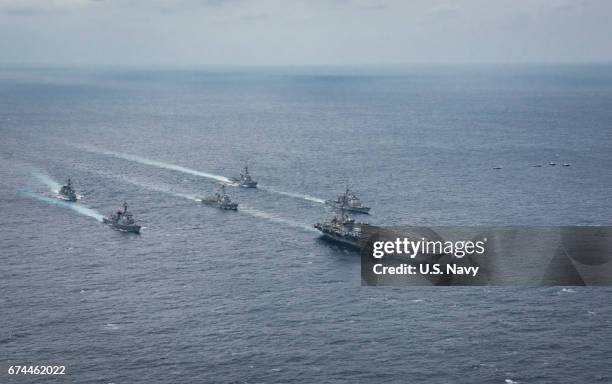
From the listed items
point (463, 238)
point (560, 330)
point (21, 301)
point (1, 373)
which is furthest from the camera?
point (463, 238)

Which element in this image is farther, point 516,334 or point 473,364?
point 516,334

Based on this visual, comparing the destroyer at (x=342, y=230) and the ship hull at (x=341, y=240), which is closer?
the ship hull at (x=341, y=240)

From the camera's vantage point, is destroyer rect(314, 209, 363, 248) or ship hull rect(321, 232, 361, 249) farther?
destroyer rect(314, 209, 363, 248)

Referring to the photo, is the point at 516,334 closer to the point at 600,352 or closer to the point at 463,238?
the point at 600,352

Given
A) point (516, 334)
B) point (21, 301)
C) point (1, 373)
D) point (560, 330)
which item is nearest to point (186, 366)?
point (1, 373)

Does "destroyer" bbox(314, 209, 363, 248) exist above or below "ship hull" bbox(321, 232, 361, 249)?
above

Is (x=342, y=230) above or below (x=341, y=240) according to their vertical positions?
above

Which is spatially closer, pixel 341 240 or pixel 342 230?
pixel 341 240

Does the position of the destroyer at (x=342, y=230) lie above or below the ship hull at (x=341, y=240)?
above
